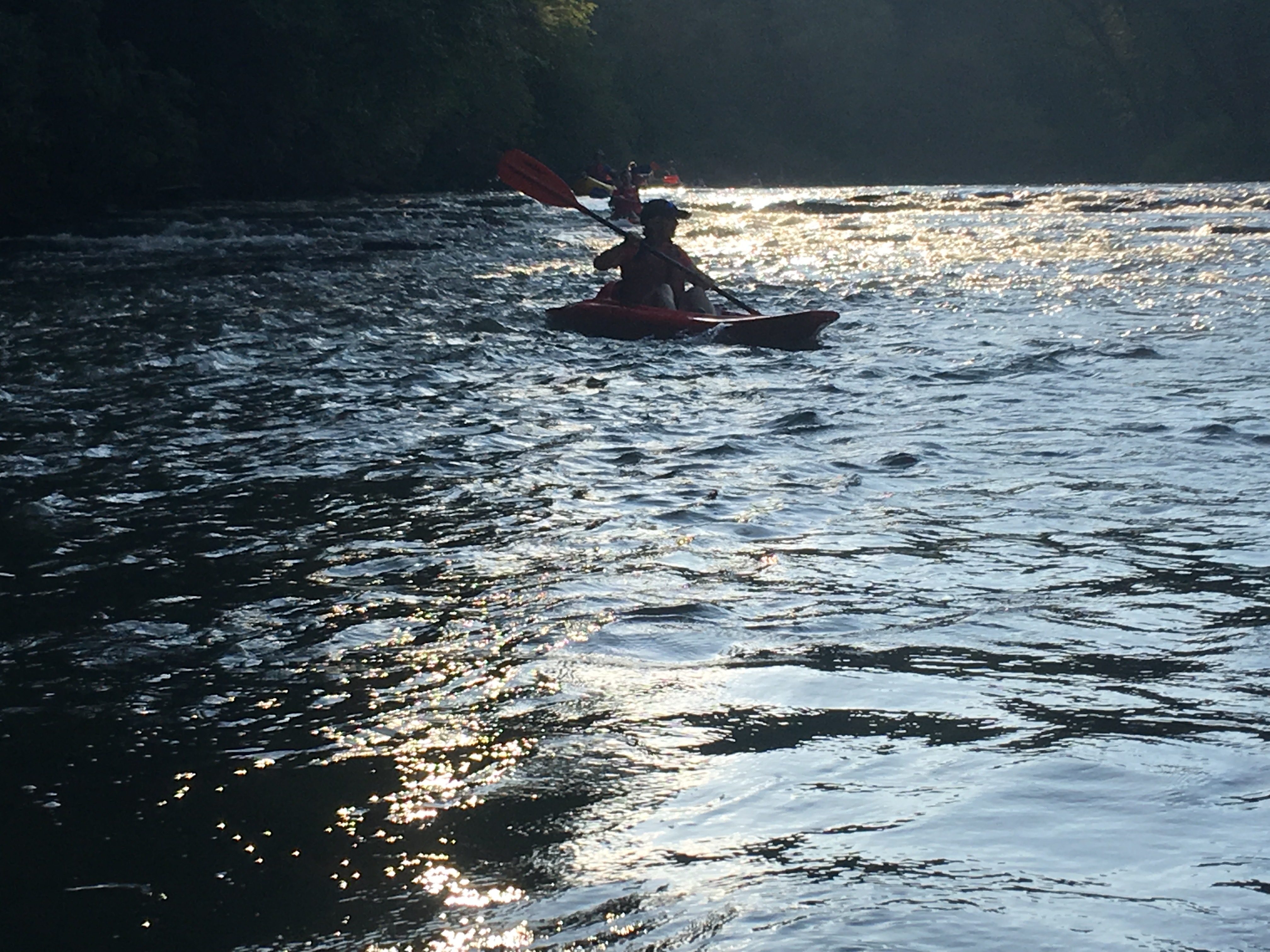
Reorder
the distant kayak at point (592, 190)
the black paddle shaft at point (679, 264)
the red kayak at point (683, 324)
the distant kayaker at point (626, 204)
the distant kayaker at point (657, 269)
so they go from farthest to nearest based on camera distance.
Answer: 1. the distant kayak at point (592, 190)
2. the distant kayaker at point (626, 204)
3. the distant kayaker at point (657, 269)
4. the black paddle shaft at point (679, 264)
5. the red kayak at point (683, 324)

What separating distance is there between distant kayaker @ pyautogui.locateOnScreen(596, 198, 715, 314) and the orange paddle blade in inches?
42.7

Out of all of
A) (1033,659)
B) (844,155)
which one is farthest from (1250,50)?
(1033,659)

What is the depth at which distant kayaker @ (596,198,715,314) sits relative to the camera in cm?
985

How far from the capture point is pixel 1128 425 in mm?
6605

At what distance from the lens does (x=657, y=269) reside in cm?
1016

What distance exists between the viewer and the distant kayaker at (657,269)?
985 centimetres

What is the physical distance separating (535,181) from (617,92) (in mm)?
40264

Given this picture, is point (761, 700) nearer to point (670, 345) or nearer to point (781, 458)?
point (781, 458)

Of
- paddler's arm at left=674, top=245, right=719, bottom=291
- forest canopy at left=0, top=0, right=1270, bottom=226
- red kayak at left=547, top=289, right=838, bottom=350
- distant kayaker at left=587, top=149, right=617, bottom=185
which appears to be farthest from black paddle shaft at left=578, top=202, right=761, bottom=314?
distant kayaker at left=587, top=149, right=617, bottom=185

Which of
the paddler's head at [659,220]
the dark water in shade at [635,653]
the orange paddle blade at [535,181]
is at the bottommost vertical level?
the dark water in shade at [635,653]

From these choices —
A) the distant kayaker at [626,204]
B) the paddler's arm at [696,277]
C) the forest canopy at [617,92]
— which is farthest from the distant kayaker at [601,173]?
the paddler's arm at [696,277]

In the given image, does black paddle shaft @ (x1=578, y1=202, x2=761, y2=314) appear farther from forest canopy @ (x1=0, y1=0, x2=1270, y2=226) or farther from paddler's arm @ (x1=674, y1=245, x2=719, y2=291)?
forest canopy @ (x1=0, y1=0, x2=1270, y2=226)

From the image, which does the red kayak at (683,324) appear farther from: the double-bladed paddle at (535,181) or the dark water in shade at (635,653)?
the double-bladed paddle at (535,181)

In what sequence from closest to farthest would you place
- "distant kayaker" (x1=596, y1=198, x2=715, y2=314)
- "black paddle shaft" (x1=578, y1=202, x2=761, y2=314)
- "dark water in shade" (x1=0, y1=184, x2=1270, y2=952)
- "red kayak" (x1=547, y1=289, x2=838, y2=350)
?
"dark water in shade" (x1=0, y1=184, x2=1270, y2=952)
"red kayak" (x1=547, y1=289, x2=838, y2=350)
"black paddle shaft" (x1=578, y1=202, x2=761, y2=314)
"distant kayaker" (x1=596, y1=198, x2=715, y2=314)
